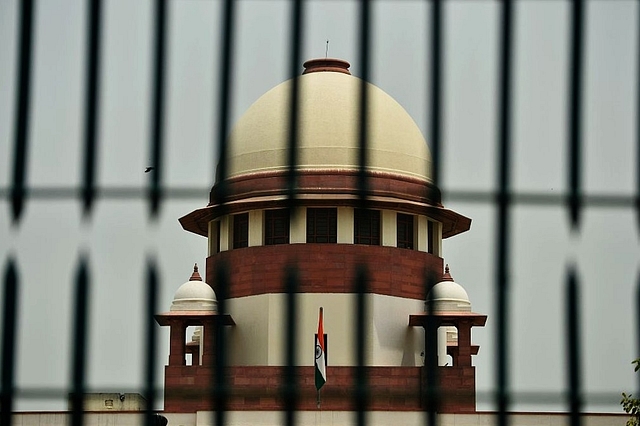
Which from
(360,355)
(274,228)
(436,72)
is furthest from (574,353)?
(274,228)

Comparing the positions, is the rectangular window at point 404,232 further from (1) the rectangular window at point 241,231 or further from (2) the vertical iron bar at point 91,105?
(2) the vertical iron bar at point 91,105

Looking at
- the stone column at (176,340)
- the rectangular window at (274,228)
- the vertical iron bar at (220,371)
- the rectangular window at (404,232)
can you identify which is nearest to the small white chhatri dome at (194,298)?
the stone column at (176,340)

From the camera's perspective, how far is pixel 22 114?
613cm

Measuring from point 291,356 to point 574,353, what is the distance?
39.3 inches

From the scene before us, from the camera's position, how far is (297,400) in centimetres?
602

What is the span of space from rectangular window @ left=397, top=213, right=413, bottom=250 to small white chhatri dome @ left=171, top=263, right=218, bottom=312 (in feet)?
13.4

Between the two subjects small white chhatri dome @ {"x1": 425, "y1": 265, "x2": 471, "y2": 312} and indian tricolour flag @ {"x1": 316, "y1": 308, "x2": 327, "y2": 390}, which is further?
small white chhatri dome @ {"x1": 425, "y1": 265, "x2": 471, "y2": 312}

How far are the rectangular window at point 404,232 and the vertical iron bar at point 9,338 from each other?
29.6m

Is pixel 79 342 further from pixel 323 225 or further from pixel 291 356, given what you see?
pixel 323 225

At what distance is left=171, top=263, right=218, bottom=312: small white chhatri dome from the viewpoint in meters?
35.5

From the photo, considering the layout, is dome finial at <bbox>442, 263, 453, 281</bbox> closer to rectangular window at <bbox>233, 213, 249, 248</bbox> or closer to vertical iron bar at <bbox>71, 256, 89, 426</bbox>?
rectangular window at <bbox>233, 213, 249, 248</bbox>

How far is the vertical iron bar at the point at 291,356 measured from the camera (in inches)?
234

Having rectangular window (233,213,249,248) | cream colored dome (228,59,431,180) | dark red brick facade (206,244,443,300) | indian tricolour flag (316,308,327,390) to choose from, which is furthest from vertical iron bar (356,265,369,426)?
rectangular window (233,213,249,248)

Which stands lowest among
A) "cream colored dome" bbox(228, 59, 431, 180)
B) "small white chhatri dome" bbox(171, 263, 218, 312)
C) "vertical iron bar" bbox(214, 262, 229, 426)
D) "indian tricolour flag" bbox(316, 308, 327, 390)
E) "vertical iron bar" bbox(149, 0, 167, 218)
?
"vertical iron bar" bbox(214, 262, 229, 426)
